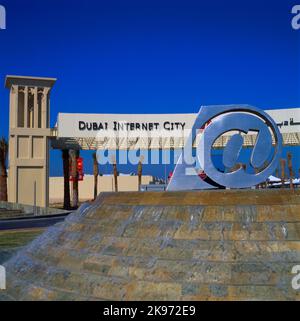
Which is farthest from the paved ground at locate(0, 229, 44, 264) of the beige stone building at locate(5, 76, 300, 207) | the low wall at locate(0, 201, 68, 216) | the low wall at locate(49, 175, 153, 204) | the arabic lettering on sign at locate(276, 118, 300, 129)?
the low wall at locate(49, 175, 153, 204)

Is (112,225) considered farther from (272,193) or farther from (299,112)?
(299,112)

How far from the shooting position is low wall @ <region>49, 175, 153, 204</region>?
2190 inches

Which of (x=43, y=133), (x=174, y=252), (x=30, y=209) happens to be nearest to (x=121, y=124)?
(x=43, y=133)

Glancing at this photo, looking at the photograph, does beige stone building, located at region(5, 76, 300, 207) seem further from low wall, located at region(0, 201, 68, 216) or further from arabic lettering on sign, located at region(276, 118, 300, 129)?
low wall, located at region(0, 201, 68, 216)

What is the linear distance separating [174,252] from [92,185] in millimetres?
50480

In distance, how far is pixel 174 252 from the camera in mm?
7254

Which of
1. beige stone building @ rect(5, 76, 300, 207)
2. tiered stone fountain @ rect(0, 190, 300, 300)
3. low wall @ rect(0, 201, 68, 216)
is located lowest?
low wall @ rect(0, 201, 68, 216)

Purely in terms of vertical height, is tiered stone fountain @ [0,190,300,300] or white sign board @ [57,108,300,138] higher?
white sign board @ [57,108,300,138]

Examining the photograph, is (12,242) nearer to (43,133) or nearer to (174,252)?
(174,252)

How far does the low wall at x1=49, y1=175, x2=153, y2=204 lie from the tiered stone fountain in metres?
45.5

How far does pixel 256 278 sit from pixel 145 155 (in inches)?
1140

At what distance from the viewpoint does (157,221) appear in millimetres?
→ 8094

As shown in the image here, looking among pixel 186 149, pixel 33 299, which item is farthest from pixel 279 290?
pixel 186 149

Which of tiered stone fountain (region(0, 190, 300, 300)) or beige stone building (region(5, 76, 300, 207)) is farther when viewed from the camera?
beige stone building (region(5, 76, 300, 207))
